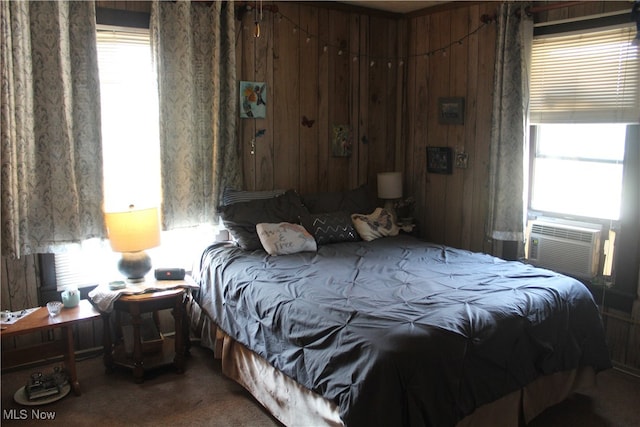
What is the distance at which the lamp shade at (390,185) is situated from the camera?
4578 millimetres

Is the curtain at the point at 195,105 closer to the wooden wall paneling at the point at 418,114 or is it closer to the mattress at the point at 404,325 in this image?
the mattress at the point at 404,325

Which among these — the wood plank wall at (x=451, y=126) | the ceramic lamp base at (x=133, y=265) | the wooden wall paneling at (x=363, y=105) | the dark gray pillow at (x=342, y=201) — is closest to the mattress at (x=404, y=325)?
the ceramic lamp base at (x=133, y=265)

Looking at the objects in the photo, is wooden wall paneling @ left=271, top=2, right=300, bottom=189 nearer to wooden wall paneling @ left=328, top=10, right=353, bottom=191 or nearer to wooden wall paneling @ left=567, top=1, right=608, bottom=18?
wooden wall paneling @ left=328, top=10, right=353, bottom=191

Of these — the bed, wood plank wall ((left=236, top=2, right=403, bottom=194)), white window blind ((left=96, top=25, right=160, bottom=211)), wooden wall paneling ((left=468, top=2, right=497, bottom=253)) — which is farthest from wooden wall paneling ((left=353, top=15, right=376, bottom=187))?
white window blind ((left=96, top=25, right=160, bottom=211))

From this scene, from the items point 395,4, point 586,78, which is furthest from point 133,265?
point 586,78

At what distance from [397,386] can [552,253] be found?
6.79 ft

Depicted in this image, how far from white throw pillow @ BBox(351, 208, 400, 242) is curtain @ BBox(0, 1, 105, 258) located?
5.95 ft

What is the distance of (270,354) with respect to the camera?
277cm

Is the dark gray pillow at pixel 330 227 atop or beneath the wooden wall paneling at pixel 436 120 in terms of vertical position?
beneath

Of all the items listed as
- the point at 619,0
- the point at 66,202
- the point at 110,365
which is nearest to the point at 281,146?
the point at 66,202

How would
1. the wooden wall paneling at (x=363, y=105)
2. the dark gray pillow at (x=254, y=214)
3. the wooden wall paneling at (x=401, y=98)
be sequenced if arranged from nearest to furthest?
the dark gray pillow at (x=254, y=214), the wooden wall paneling at (x=363, y=105), the wooden wall paneling at (x=401, y=98)

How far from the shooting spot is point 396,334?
2307mm

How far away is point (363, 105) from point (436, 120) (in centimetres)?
63

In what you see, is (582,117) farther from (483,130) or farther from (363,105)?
(363,105)
